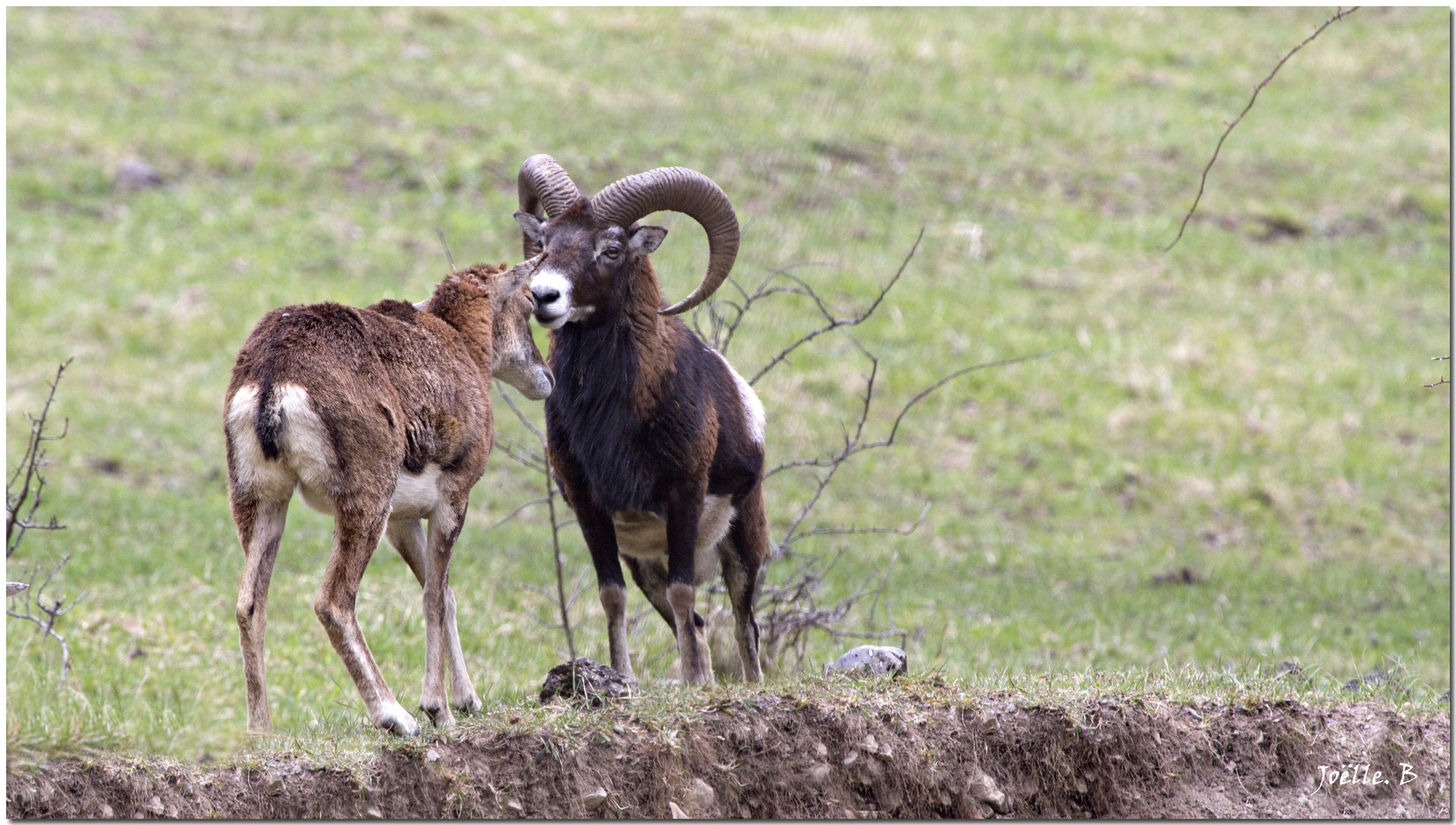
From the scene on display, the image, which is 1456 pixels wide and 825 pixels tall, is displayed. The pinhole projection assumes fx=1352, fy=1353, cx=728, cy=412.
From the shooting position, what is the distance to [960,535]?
14094 mm

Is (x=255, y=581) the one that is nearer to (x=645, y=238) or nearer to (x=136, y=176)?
(x=645, y=238)

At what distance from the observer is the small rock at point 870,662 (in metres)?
A: 6.82

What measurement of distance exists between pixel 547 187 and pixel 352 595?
255cm

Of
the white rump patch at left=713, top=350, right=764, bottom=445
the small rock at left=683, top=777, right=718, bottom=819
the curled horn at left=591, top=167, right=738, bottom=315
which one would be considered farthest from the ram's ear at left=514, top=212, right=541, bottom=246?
the small rock at left=683, top=777, right=718, bottom=819

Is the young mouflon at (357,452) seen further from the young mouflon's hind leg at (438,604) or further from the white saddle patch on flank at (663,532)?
the white saddle patch on flank at (663,532)

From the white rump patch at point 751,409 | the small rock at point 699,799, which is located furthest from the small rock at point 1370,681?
the small rock at point 699,799

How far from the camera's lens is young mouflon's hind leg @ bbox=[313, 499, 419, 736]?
197 inches

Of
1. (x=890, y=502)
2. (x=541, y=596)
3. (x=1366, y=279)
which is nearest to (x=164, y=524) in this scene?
(x=541, y=596)

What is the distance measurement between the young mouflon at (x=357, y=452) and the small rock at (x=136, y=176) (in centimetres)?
1599

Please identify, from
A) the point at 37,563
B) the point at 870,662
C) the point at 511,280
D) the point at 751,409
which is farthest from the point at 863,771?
the point at 37,563

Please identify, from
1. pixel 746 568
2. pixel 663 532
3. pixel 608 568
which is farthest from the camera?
pixel 746 568

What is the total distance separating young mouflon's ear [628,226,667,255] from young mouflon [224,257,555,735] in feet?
3.63

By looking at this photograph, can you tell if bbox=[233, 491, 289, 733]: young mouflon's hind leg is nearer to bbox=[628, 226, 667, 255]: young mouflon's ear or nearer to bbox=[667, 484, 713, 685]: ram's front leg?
bbox=[667, 484, 713, 685]: ram's front leg

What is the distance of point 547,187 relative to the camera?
22.3 ft
